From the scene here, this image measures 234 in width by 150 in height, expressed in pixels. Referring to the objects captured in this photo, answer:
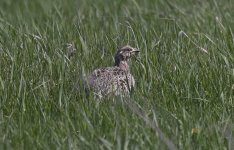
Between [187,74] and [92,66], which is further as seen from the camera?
[92,66]

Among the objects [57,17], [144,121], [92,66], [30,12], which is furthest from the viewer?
[30,12]

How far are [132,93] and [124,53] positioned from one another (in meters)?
0.92

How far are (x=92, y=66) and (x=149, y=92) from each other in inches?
43.9

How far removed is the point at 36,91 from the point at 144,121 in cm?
133

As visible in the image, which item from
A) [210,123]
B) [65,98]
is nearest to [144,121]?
[210,123]

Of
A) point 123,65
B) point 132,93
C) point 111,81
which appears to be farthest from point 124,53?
point 132,93

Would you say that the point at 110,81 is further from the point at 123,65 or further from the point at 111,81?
the point at 123,65

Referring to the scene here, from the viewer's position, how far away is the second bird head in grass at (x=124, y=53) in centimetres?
777

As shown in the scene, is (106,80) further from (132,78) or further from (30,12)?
(30,12)

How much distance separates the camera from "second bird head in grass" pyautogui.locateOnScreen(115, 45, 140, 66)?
25.5ft

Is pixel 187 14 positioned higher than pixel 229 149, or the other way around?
pixel 187 14

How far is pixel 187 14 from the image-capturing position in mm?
10344

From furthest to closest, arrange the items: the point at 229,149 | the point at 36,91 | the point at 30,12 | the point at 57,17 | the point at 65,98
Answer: the point at 30,12 → the point at 57,17 → the point at 36,91 → the point at 65,98 → the point at 229,149

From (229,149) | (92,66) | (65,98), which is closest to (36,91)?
(65,98)
